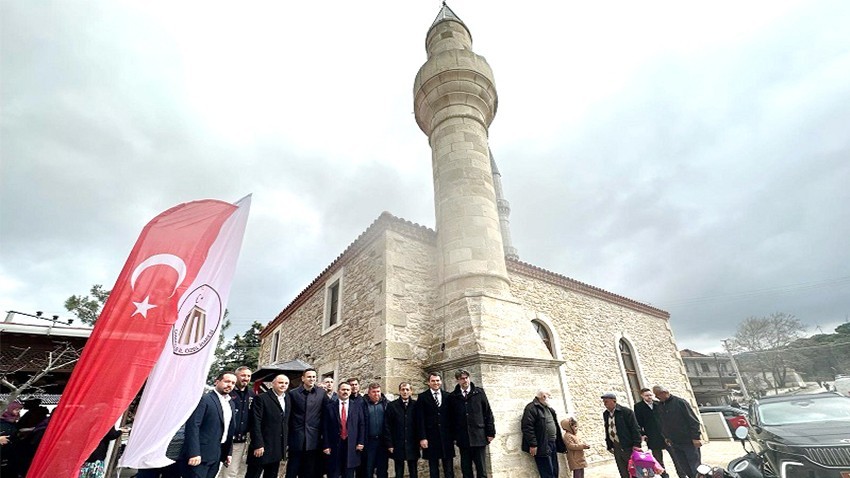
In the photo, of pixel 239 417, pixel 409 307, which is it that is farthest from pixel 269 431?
pixel 409 307

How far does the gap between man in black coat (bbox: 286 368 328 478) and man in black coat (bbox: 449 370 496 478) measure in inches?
70.9

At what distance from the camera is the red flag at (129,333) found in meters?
2.78

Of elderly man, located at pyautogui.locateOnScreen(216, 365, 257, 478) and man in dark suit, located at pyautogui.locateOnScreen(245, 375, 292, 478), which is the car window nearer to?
man in dark suit, located at pyautogui.locateOnScreen(245, 375, 292, 478)

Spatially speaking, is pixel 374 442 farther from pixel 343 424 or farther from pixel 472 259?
pixel 472 259

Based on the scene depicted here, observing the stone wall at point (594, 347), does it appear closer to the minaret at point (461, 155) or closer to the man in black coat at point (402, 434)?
the minaret at point (461, 155)

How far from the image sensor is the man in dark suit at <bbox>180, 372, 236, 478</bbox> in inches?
142

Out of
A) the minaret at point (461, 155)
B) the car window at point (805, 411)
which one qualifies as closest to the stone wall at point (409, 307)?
the minaret at point (461, 155)

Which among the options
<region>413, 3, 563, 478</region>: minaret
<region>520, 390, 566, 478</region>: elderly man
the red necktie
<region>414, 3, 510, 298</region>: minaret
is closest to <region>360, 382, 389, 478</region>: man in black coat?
the red necktie

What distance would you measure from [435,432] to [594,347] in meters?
7.92

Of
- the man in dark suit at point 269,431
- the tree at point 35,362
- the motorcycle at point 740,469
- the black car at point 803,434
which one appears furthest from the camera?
the tree at point 35,362

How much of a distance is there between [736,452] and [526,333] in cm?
713

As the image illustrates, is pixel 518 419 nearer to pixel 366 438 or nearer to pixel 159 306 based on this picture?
pixel 366 438

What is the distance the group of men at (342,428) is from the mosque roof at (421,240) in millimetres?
3646

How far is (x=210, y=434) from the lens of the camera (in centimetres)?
378
